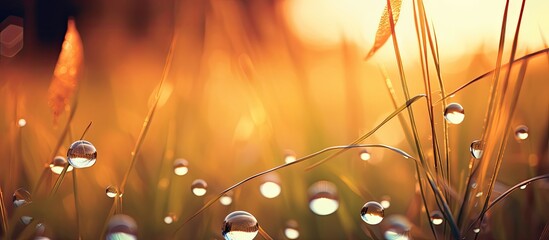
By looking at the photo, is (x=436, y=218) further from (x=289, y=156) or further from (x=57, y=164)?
(x=57, y=164)

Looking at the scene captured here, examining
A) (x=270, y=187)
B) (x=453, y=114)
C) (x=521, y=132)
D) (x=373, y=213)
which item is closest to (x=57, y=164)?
(x=270, y=187)

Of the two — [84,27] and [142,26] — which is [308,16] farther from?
[84,27]

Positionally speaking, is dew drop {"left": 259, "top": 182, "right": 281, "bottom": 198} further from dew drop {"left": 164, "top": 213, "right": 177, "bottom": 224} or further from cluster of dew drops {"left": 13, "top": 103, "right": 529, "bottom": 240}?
dew drop {"left": 164, "top": 213, "right": 177, "bottom": 224}

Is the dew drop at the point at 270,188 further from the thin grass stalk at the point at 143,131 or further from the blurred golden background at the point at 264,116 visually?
the thin grass stalk at the point at 143,131

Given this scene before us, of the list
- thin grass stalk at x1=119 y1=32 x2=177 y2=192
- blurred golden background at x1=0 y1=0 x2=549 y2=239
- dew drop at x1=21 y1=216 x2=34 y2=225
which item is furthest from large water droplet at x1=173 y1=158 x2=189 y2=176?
dew drop at x1=21 y1=216 x2=34 y2=225

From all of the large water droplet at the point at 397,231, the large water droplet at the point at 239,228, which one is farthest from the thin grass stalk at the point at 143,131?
the large water droplet at the point at 397,231
